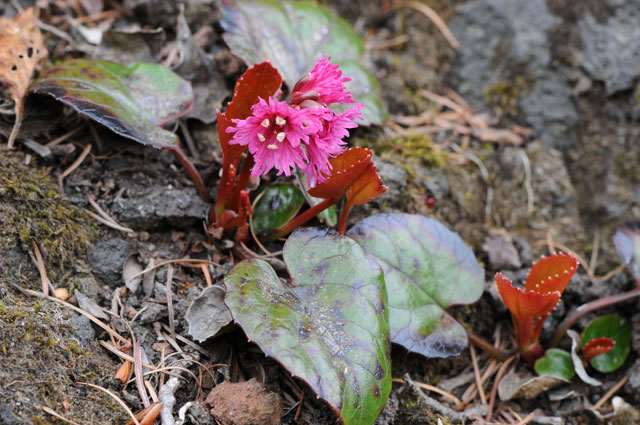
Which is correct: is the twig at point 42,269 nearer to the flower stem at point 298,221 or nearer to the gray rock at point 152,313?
the gray rock at point 152,313

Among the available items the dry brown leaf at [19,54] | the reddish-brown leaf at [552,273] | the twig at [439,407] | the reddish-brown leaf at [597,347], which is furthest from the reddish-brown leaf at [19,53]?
the reddish-brown leaf at [597,347]

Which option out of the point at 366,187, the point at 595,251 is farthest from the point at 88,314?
the point at 595,251

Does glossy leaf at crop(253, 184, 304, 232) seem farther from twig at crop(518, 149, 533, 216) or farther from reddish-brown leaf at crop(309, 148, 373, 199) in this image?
twig at crop(518, 149, 533, 216)

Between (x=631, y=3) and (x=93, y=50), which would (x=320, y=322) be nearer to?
(x=93, y=50)

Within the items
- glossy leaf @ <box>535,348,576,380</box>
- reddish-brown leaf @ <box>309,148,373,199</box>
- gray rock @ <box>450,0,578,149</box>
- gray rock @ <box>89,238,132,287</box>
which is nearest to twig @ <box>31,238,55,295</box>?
gray rock @ <box>89,238,132,287</box>

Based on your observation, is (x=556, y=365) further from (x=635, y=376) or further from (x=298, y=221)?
(x=298, y=221)

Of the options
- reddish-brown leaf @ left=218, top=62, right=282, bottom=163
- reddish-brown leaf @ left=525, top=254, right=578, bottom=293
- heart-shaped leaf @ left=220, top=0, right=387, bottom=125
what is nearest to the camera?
reddish-brown leaf @ left=218, top=62, right=282, bottom=163

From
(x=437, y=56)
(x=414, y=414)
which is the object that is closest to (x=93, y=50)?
(x=437, y=56)
